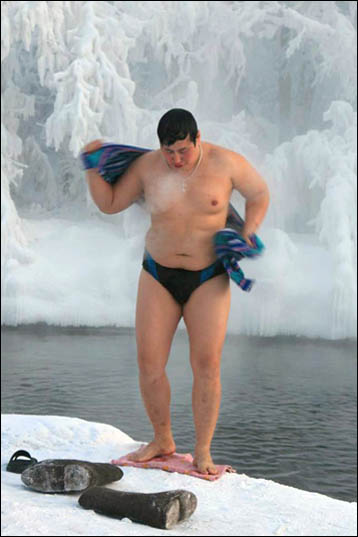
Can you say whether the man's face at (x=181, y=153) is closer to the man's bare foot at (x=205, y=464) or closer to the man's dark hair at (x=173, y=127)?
the man's dark hair at (x=173, y=127)

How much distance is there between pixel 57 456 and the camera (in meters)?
1.51

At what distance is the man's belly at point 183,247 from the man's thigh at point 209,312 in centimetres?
7

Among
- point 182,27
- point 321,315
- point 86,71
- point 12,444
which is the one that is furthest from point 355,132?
point 182,27

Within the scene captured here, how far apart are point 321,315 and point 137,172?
4.10 meters

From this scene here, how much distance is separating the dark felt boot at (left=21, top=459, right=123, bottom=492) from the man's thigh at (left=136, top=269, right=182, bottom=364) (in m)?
0.24

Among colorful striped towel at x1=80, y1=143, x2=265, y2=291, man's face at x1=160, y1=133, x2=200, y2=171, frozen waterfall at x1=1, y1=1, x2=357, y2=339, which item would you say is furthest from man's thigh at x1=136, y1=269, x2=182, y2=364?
frozen waterfall at x1=1, y1=1, x2=357, y2=339

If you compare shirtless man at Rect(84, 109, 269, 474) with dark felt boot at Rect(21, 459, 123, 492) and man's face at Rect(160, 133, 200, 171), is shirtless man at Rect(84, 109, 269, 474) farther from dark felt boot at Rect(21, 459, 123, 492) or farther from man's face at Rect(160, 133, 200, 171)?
dark felt boot at Rect(21, 459, 123, 492)

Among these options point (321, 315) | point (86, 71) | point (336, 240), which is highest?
point (86, 71)

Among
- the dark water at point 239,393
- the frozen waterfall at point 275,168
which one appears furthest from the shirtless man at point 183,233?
the frozen waterfall at point 275,168

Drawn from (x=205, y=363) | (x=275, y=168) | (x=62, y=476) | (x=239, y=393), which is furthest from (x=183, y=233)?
(x=239, y=393)

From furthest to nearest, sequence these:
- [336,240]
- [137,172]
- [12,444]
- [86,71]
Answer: [336,240] → [86,71] → [12,444] → [137,172]

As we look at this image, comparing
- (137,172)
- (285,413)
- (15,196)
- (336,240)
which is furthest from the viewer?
(15,196)

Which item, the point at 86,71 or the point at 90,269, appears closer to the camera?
the point at 86,71

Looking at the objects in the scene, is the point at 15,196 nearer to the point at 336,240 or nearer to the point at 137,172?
the point at 336,240
